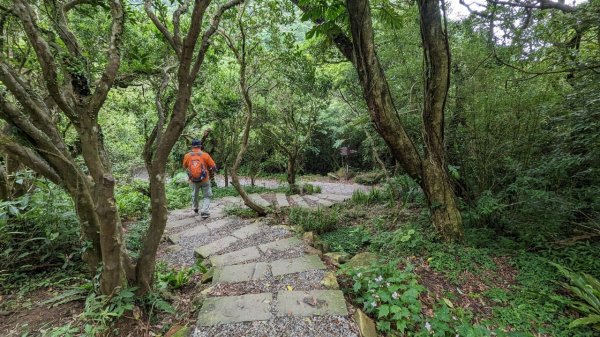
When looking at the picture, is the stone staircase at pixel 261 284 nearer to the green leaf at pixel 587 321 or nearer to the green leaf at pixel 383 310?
the green leaf at pixel 383 310

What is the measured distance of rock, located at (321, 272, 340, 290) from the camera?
7.89ft

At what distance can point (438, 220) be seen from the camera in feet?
11.0

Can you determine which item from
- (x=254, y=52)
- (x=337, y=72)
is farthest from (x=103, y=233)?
(x=337, y=72)

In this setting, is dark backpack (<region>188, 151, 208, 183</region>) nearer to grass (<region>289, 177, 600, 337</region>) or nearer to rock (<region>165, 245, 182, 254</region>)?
rock (<region>165, 245, 182, 254</region>)

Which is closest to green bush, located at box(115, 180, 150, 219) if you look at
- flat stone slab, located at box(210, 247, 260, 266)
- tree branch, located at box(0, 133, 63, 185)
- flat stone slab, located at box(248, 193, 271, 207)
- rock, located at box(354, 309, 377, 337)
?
flat stone slab, located at box(248, 193, 271, 207)

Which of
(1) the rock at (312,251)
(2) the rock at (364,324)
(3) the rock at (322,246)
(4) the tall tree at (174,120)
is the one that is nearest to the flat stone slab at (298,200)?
(3) the rock at (322,246)

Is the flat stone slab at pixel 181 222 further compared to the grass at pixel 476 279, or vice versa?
the flat stone slab at pixel 181 222

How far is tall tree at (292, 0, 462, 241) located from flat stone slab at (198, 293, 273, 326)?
2.33m

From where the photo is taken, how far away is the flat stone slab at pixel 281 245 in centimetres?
338

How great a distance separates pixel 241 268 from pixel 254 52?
3.74 metres

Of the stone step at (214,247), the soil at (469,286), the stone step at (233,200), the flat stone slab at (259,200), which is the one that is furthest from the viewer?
the stone step at (233,200)

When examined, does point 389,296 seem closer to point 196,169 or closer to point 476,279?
→ point 476,279

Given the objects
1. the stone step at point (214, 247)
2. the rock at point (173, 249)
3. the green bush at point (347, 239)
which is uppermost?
the rock at point (173, 249)

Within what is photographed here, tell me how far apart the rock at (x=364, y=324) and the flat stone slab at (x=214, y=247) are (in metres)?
2.16
